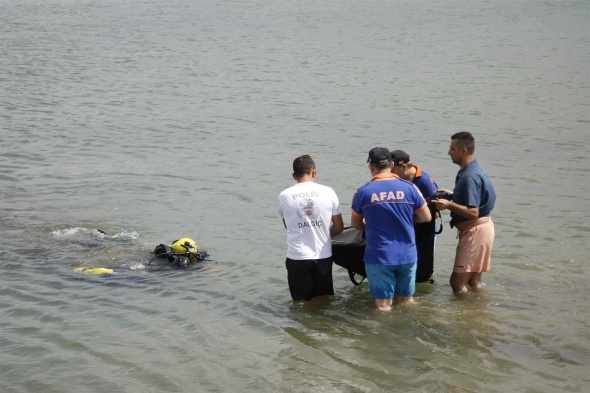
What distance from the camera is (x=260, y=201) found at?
14.4m

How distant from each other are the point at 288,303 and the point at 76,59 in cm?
2455

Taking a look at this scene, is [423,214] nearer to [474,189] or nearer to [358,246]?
[474,189]

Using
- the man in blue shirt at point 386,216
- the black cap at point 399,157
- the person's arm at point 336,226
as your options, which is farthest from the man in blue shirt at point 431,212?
the person's arm at point 336,226

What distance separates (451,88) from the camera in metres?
25.1

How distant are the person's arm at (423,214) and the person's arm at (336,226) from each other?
2.58ft

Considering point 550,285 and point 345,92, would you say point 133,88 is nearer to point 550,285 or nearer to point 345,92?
point 345,92

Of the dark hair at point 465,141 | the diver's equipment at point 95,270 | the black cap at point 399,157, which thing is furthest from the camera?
the diver's equipment at point 95,270

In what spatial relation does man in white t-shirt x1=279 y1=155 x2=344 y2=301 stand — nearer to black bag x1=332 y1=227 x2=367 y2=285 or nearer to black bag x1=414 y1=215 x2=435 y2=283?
black bag x1=332 y1=227 x2=367 y2=285

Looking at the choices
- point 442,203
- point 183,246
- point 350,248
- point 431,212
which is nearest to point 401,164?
point 431,212

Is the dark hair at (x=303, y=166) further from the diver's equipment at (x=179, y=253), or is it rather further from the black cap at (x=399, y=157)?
the diver's equipment at (x=179, y=253)

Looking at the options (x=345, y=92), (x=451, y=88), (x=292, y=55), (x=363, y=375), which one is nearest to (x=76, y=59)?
(x=292, y=55)

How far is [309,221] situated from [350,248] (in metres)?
0.67

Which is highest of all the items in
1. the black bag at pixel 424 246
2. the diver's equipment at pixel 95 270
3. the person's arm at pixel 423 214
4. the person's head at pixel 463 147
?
the person's head at pixel 463 147

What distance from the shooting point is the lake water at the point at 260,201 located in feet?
25.5
